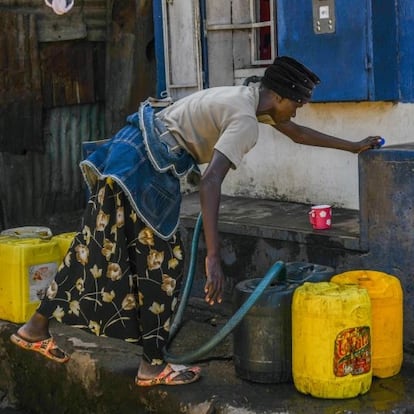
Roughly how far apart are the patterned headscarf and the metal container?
914 mm

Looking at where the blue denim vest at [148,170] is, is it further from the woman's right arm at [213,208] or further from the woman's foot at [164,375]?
the woman's foot at [164,375]

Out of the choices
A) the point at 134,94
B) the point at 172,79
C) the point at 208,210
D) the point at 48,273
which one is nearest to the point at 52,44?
the point at 134,94

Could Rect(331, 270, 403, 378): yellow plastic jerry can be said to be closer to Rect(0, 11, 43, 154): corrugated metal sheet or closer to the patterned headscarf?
the patterned headscarf

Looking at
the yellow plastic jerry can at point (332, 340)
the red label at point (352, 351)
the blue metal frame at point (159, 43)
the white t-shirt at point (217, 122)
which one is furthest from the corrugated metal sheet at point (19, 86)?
the red label at point (352, 351)

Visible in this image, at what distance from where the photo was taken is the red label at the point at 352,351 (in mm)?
4281

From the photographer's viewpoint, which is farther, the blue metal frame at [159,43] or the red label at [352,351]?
the blue metal frame at [159,43]

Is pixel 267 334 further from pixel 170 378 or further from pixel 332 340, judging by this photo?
pixel 170 378

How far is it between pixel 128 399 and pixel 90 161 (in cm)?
122

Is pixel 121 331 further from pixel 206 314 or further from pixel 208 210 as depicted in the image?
pixel 206 314

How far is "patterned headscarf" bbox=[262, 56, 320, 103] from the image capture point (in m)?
4.36

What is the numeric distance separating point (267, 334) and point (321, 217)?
118 centimetres

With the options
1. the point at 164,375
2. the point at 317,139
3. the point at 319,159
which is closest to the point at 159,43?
the point at 319,159

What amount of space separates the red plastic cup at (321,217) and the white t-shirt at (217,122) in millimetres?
1118

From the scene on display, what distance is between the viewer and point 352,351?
4.32 m
